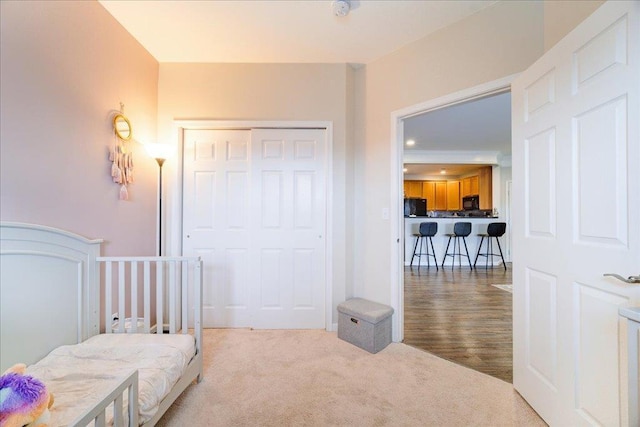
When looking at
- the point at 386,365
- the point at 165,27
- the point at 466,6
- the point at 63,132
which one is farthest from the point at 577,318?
the point at 165,27

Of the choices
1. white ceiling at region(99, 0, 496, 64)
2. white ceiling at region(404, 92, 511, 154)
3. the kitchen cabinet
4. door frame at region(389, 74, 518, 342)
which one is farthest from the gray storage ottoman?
the kitchen cabinet

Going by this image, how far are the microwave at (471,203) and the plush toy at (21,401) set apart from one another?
786cm

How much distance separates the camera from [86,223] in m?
1.72

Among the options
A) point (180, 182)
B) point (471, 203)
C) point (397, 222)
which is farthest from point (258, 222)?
point (471, 203)

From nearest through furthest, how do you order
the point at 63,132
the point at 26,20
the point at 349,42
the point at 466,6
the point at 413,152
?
the point at 26,20
the point at 63,132
the point at 466,6
the point at 349,42
the point at 413,152

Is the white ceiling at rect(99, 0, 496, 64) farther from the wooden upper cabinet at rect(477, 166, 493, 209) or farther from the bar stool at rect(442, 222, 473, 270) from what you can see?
the wooden upper cabinet at rect(477, 166, 493, 209)

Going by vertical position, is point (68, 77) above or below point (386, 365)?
above

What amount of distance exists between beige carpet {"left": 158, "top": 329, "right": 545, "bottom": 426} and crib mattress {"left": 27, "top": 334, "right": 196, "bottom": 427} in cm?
33

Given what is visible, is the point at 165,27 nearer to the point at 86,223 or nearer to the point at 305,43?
Answer: the point at 305,43

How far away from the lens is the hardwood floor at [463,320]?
6.81 ft

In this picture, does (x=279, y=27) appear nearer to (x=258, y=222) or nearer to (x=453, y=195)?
(x=258, y=222)

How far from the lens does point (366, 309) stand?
2.22m

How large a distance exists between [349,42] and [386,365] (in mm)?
2598

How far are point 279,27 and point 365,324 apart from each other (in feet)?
8.08
